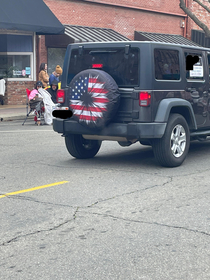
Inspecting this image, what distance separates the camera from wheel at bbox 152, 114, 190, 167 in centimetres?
764

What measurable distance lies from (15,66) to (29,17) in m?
2.99

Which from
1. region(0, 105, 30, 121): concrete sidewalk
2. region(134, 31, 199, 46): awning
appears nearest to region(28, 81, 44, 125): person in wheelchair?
region(0, 105, 30, 121): concrete sidewalk

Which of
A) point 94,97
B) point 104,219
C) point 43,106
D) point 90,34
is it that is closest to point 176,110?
point 94,97

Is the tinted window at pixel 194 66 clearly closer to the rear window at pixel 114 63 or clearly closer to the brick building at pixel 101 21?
the rear window at pixel 114 63

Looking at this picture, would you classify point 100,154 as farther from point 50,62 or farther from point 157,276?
point 50,62

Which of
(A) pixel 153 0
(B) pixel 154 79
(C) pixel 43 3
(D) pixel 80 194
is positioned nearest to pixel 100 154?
(B) pixel 154 79

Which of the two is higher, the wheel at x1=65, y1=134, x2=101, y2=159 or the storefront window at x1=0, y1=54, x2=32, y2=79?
the storefront window at x1=0, y1=54, x2=32, y2=79

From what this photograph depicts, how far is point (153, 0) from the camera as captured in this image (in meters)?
28.6

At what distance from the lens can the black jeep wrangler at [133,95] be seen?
7426 millimetres

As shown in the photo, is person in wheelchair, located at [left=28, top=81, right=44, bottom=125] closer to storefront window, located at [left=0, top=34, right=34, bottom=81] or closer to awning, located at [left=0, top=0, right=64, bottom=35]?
awning, located at [left=0, top=0, right=64, bottom=35]

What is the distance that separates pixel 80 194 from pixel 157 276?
8.50ft

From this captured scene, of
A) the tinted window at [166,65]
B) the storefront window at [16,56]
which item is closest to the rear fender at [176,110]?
the tinted window at [166,65]

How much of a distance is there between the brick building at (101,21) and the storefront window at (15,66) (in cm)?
40

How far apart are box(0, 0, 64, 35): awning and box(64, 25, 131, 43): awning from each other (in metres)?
1.15
